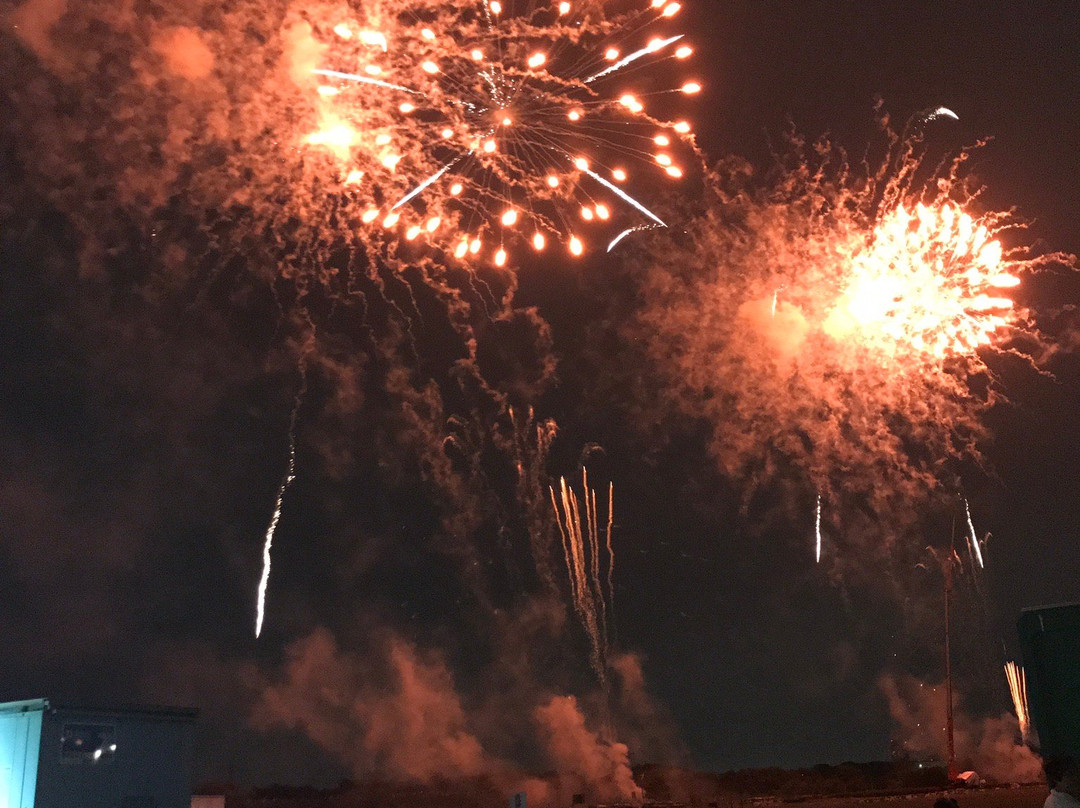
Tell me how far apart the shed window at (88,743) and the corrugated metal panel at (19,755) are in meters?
0.46

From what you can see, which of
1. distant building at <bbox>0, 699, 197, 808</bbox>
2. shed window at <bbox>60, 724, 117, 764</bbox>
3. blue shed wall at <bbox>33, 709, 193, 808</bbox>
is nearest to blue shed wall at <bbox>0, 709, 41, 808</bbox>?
distant building at <bbox>0, 699, 197, 808</bbox>

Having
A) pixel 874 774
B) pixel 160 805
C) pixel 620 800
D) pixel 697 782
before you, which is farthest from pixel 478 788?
pixel 160 805

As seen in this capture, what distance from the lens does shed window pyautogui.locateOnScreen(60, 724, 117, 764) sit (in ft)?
59.0

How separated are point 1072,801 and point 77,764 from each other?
16.0 meters

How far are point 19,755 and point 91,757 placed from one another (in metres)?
1.10

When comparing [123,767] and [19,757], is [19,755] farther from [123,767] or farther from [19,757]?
[123,767]

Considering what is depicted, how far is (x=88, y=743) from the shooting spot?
18.2 metres

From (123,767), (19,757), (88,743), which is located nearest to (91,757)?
(88,743)

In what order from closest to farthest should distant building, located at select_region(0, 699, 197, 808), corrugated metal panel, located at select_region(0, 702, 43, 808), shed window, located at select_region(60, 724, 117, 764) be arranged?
corrugated metal panel, located at select_region(0, 702, 43, 808) → distant building, located at select_region(0, 699, 197, 808) → shed window, located at select_region(60, 724, 117, 764)

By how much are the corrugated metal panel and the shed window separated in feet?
1.50

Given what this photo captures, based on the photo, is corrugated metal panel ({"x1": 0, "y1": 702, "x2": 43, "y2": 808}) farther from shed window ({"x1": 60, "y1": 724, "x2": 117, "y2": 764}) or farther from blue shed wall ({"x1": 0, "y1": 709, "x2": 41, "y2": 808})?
shed window ({"x1": 60, "y1": 724, "x2": 117, "y2": 764})

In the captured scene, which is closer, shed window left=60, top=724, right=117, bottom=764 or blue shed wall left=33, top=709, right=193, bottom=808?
blue shed wall left=33, top=709, right=193, bottom=808

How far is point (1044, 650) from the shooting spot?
26.3ft

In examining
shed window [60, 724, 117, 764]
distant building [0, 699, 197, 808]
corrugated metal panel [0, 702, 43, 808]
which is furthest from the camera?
shed window [60, 724, 117, 764]
